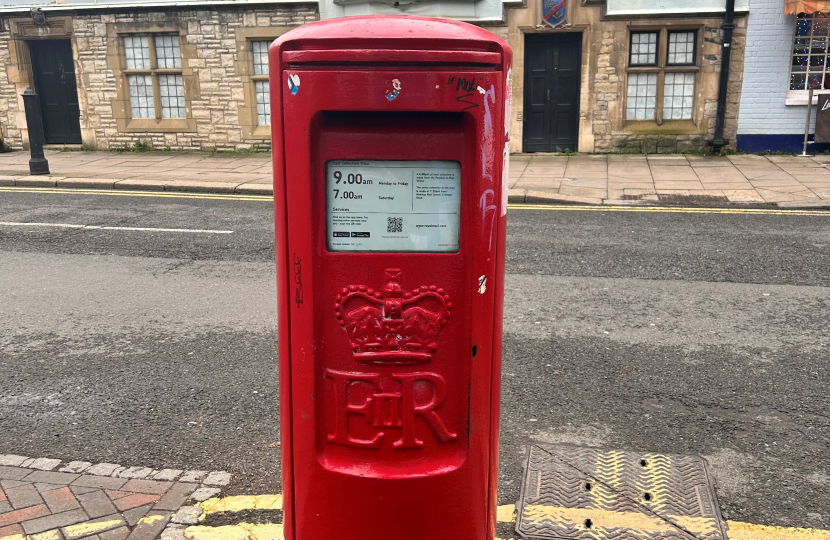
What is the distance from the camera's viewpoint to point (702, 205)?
36.1 feet

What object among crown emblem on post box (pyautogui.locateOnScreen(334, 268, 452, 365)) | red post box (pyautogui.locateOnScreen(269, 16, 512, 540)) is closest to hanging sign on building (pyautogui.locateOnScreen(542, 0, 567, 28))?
red post box (pyautogui.locateOnScreen(269, 16, 512, 540))

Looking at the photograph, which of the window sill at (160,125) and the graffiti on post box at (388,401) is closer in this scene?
the graffiti on post box at (388,401)

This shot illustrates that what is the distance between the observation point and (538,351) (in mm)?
5285

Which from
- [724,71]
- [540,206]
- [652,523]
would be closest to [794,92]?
[724,71]

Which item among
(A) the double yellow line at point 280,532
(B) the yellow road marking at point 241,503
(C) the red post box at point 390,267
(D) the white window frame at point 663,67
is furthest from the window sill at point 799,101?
(C) the red post box at point 390,267

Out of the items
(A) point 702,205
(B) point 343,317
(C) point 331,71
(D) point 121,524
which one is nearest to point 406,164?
(C) point 331,71

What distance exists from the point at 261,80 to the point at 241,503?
1456cm

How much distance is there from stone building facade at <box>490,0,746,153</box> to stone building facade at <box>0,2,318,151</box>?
4730mm

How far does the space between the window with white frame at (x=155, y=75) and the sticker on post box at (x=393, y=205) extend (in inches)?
638

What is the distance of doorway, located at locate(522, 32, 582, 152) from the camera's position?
51.5 feet

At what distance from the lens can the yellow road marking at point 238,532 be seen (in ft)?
10.5

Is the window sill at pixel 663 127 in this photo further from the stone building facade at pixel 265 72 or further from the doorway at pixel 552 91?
the doorway at pixel 552 91

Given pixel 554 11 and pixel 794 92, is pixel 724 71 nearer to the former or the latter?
pixel 794 92

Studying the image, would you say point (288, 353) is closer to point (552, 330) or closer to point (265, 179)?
point (552, 330)
